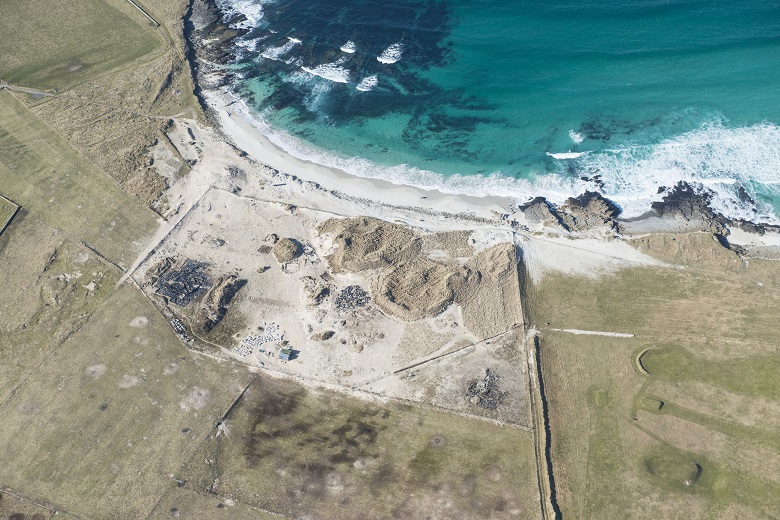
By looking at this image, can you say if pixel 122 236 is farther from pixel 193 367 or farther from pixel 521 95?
pixel 521 95

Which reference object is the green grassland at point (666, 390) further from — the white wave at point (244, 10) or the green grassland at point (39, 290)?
the white wave at point (244, 10)

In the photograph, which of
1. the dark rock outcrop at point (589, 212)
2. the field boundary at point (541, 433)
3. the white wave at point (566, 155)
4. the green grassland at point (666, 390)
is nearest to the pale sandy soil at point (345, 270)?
the field boundary at point (541, 433)

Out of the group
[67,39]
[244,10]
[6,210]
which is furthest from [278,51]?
[6,210]

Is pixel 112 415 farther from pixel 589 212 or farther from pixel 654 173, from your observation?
pixel 654 173

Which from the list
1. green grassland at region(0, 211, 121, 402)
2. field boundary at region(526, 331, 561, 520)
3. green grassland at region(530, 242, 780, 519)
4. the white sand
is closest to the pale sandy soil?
the white sand

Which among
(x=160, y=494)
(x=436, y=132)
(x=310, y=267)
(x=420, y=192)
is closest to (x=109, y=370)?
(x=160, y=494)

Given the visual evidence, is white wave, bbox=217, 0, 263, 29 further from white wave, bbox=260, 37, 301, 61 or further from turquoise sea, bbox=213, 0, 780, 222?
white wave, bbox=260, 37, 301, 61
